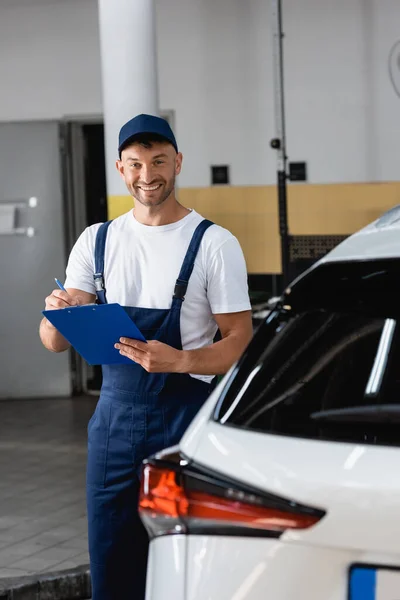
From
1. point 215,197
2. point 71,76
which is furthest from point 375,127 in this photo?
point 71,76

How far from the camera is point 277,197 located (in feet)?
28.9

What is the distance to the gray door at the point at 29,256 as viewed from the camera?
367 inches

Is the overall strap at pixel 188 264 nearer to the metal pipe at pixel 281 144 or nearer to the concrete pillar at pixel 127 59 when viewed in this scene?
the concrete pillar at pixel 127 59

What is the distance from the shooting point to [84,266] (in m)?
3.26

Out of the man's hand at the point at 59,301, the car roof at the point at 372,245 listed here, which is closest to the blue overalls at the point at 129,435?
the man's hand at the point at 59,301

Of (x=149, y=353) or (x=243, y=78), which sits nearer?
(x=149, y=353)

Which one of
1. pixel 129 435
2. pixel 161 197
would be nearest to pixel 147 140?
pixel 161 197

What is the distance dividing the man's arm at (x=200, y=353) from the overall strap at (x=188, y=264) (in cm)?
14

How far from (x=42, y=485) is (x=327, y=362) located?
477 cm

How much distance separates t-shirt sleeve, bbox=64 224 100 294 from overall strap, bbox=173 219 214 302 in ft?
1.06

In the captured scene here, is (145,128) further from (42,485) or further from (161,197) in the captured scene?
(42,485)

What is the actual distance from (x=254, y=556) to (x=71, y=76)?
26.0ft

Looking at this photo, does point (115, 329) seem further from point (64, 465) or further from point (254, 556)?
point (64, 465)

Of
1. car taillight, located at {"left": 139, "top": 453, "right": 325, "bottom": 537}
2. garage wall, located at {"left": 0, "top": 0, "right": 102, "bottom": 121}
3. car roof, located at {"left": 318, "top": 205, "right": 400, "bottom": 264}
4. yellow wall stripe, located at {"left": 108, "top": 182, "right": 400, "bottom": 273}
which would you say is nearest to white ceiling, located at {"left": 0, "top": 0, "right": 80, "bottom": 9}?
garage wall, located at {"left": 0, "top": 0, "right": 102, "bottom": 121}
